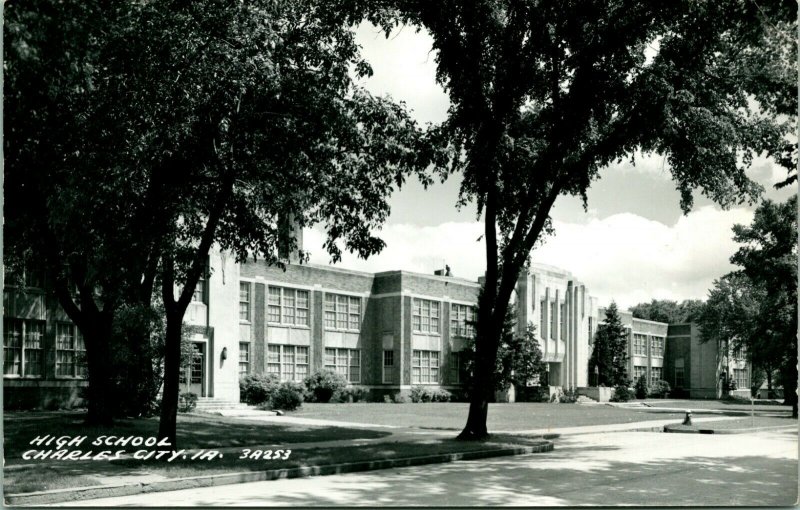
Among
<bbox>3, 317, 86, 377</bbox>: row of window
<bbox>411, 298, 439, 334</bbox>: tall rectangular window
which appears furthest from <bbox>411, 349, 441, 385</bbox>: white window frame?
<bbox>3, 317, 86, 377</bbox>: row of window

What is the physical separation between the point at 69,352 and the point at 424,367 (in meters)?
23.8

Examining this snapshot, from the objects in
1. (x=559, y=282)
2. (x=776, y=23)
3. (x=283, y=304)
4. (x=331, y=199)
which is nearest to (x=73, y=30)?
(x=331, y=199)

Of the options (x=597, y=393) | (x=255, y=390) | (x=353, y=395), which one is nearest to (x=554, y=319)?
(x=597, y=393)

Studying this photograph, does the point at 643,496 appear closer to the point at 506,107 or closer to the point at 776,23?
the point at 776,23

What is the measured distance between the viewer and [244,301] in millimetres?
40625

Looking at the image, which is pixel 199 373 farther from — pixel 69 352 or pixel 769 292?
pixel 769 292

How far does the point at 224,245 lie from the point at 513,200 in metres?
7.87

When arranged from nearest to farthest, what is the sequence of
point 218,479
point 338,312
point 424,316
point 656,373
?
point 218,479
point 338,312
point 424,316
point 656,373

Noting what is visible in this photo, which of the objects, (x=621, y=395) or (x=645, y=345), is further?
(x=645, y=345)

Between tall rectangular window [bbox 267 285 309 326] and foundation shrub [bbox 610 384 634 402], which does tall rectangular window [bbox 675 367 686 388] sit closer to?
foundation shrub [bbox 610 384 634 402]

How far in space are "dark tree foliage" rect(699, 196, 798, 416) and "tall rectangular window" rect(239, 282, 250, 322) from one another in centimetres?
2233

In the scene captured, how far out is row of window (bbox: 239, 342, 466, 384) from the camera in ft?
137

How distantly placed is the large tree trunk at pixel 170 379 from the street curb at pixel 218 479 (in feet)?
8.81

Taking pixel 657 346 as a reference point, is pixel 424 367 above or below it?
below
